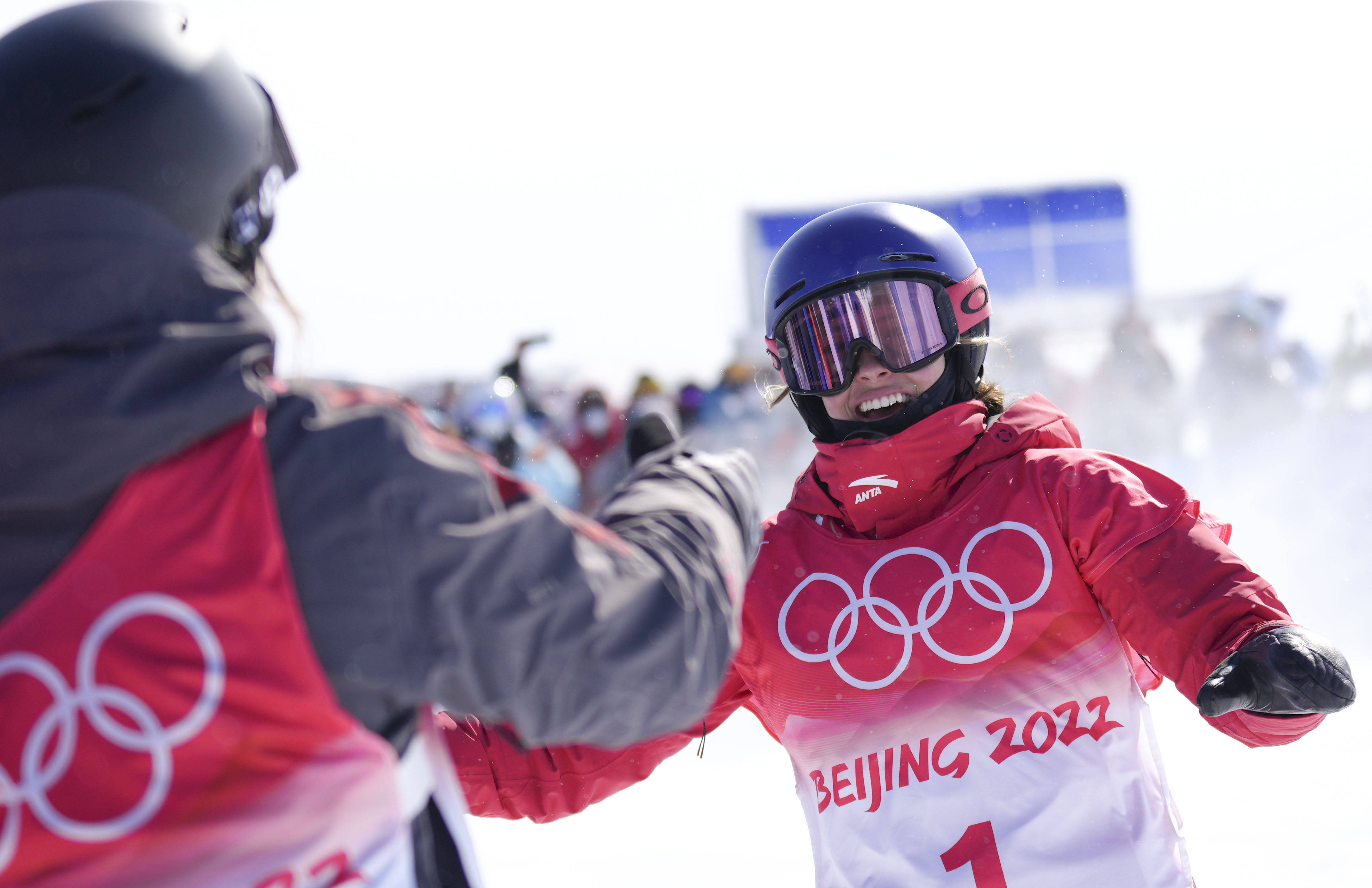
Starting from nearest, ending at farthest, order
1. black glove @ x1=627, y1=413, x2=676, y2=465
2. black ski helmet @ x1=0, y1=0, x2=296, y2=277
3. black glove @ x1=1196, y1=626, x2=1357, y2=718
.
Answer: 1. black ski helmet @ x1=0, y1=0, x2=296, y2=277
2. black glove @ x1=627, y1=413, x2=676, y2=465
3. black glove @ x1=1196, y1=626, x2=1357, y2=718

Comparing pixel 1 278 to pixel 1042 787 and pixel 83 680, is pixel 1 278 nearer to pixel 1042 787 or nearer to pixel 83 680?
pixel 83 680

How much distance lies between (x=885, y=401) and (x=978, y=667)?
2.31 ft

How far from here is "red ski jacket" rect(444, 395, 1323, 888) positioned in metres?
1.96

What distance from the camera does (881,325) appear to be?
97.1 inches

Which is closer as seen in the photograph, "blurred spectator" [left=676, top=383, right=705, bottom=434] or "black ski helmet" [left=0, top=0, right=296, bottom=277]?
"black ski helmet" [left=0, top=0, right=296, bottom=277]

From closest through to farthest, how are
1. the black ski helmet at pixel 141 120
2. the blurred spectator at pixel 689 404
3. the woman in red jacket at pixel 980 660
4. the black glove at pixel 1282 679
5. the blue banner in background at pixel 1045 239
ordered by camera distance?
the black ski helmet at pixel 141 120 < the black glove at pixel 1282 679 < the woman in red jacket at pixel 980 660 < the blurred spectator at pixel 689 404 < the blue banner in background at pixel 1045 239

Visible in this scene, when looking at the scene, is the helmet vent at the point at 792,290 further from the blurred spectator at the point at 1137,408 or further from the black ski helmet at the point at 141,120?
the blurred spectator at the point at 1137,408

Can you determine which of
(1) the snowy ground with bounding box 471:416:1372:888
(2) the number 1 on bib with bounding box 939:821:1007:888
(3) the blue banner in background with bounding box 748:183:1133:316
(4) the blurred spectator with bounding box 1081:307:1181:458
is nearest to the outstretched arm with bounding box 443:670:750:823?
(2) the number 1 on bib with bounding box 939:821:1007:888

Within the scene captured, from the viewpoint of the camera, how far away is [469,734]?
6.91 feet

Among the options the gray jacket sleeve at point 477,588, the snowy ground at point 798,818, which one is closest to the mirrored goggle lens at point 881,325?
the gray jacket sleeve at point 477,588

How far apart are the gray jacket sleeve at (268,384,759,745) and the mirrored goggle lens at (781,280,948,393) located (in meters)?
1.42

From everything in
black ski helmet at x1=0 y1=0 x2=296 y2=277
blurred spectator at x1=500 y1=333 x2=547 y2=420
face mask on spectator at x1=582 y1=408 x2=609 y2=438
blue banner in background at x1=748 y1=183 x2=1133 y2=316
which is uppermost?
black ski helmet at x1=0 y1=0 x2=296 y2=277

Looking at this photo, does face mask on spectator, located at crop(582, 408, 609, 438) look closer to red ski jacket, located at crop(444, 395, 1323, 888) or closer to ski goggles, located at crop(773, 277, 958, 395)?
ski goggles, located at crop(773, 277, 958, 395)

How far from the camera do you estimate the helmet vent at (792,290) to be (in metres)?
2.56
